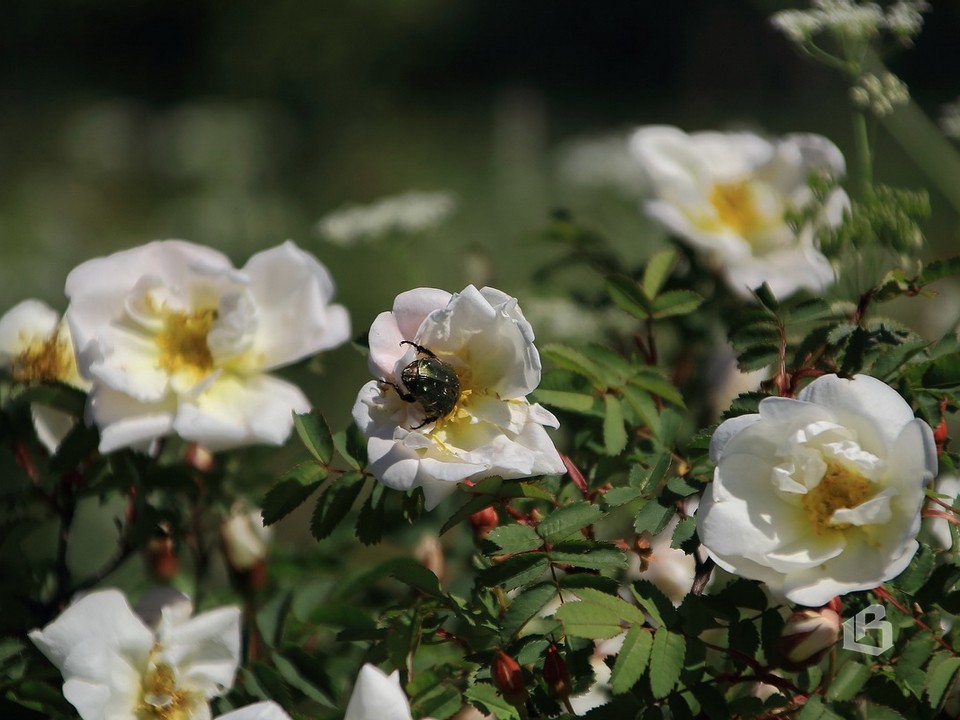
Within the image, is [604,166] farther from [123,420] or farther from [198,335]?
[123,420]

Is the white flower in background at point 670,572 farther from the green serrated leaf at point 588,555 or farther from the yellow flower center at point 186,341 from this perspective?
the yellow flower center at point 186,341

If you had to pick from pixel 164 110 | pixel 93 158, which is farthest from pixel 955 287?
pixel 164 110

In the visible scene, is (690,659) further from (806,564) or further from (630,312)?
(630,312)

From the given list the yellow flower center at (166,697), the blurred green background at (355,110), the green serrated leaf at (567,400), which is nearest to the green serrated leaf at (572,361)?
the green serrated leaf at (567,400)

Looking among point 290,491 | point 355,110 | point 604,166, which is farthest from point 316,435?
point 355,110

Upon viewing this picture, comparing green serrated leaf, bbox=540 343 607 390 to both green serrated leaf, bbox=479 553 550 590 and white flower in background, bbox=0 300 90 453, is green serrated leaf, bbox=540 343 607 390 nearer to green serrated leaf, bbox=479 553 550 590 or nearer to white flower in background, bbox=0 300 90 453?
green serrated leaf, bbox=479 553 550 590

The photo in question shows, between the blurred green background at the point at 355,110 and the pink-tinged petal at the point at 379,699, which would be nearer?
the pink-tinged petal at the point at 379,699

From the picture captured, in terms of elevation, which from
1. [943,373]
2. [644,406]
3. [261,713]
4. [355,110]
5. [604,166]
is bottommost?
[355,110]
